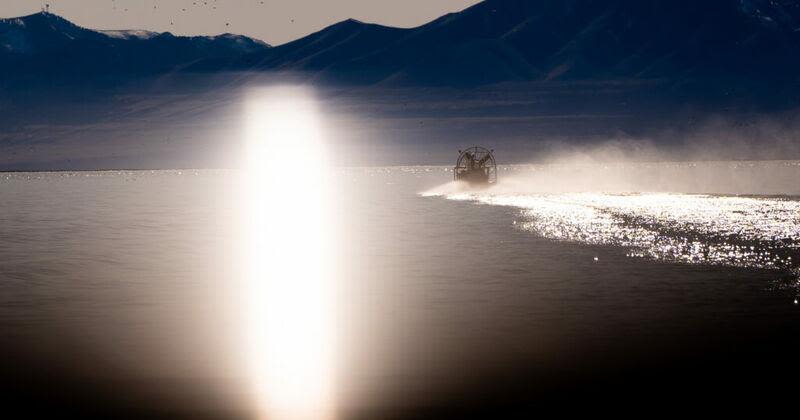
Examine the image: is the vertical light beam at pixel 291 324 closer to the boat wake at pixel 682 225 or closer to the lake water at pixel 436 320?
the lake water at pixel 436 320

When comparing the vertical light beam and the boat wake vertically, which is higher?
the boat wake

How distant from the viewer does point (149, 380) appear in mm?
33406

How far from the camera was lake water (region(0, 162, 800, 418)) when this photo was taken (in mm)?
31562

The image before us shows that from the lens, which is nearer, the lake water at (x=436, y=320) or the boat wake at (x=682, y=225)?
the lake water at (x=436, y=320)

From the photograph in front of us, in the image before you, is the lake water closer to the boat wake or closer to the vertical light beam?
the vertical light beam

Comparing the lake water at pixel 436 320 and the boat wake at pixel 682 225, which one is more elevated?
the boat wake at pixel 682 225

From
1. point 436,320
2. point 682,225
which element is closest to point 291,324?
point 436,320

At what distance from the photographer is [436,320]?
44.0 meters

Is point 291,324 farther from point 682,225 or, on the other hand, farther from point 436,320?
point 682,225

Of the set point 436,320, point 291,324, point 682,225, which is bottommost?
point 291,324

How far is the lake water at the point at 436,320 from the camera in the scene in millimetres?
31562

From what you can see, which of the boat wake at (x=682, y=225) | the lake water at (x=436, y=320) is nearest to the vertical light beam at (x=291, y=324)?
the lake water at (x=436, y=320)

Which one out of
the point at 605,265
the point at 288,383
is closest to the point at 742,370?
the point at 288,383

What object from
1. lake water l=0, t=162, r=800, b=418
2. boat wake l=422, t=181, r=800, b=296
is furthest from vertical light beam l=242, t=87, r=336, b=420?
boat wake l=422, t=181, r=800, b=296
